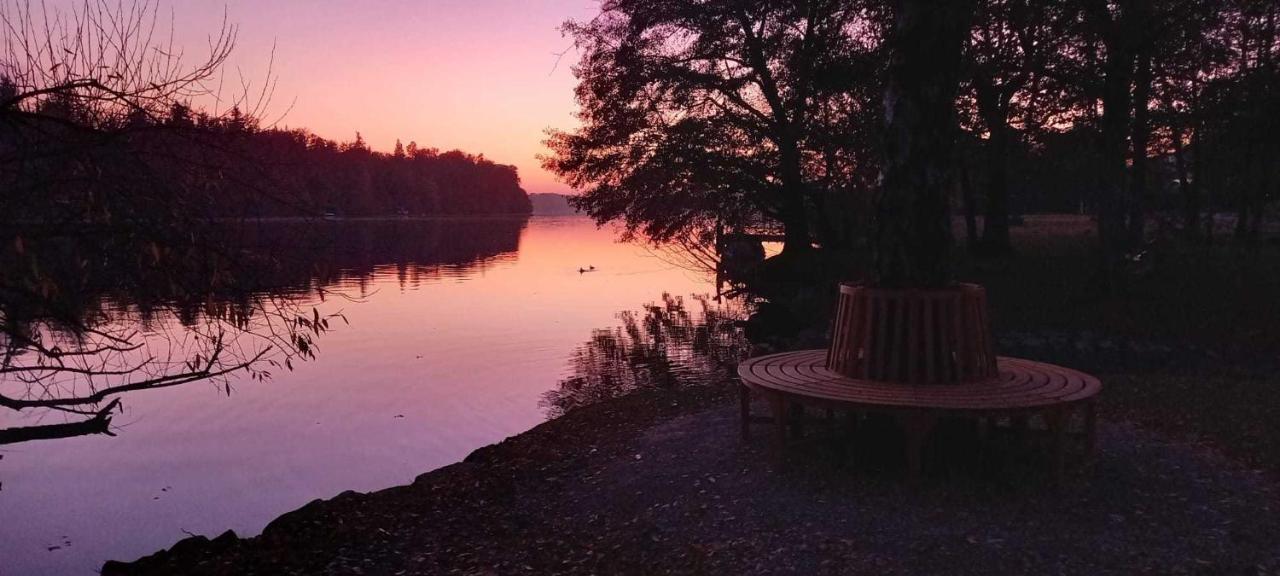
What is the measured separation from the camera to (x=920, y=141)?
704 cm

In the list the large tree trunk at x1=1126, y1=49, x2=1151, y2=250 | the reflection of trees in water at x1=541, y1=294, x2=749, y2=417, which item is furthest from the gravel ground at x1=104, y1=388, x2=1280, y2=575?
the large tree trunk at x1=1126, y1=49, x2=1151, y2=250

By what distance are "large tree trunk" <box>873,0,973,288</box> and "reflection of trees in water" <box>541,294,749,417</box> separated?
24.7 ft

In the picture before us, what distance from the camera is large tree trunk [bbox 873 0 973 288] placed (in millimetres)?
7008

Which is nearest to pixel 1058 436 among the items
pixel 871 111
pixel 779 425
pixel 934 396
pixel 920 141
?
pixel 934 396

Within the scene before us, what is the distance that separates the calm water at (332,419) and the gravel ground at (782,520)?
7.38 ft

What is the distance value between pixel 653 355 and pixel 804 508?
42.7 feet

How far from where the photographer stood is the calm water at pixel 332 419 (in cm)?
982

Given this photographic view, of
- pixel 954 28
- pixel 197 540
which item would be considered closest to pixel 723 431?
pixel 954 28

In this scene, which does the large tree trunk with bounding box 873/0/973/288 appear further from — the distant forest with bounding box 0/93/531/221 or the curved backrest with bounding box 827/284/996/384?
the distant forest with bounding box 0/93/531/221

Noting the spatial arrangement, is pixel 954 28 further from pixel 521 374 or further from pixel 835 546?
pixel 521 374

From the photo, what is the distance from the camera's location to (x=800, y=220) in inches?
1052

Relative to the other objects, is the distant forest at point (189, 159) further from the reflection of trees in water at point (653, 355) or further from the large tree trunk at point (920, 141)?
the reflection of trees in water at point (653, 355)

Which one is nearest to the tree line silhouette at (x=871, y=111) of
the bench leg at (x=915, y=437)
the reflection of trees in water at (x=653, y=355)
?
the reflection of trees in water at (x=653, y=355)

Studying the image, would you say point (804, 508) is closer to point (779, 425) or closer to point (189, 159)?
point (779, 425)
